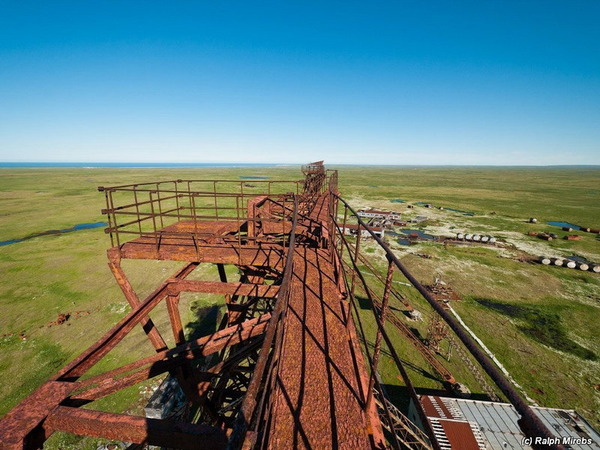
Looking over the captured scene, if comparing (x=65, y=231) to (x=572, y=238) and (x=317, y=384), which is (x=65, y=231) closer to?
(x=317, y=384)

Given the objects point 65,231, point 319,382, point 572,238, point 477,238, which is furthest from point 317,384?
point 572,238

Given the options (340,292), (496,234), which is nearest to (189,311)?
(340,292)

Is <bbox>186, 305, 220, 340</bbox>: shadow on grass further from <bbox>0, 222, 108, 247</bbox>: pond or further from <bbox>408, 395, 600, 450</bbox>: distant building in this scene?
<bbox>0, 222, 108, 247</bbox>: pond

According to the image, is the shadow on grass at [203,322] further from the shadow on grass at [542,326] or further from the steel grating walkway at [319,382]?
the shadow on grass at [542,326]

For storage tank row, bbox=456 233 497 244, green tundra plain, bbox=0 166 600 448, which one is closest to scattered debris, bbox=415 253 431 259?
green tundra plain, bbox=0 166 600 448

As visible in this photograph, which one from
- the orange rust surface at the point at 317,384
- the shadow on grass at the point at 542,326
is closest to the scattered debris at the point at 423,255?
the shadow on grass at the point at 542,326

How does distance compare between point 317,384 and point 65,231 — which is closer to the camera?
point 317,384
